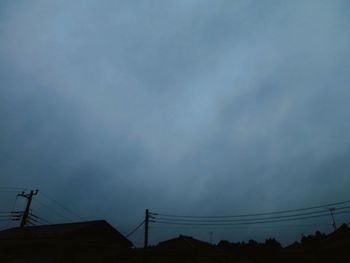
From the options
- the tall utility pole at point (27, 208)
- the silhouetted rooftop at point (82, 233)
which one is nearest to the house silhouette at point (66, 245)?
the silhouetted rooftop at point (82, 233)

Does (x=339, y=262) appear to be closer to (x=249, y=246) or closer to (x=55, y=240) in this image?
(x=55, y=240)

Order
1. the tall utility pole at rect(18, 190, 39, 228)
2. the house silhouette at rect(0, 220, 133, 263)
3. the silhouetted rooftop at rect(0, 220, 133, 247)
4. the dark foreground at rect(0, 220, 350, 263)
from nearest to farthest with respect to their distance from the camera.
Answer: the house silhouette at rect(0, 220, 133, 263)
the silhouetted rooftop at rect(0, 220, 133, 247)
the dark foreground at rect(0, 220, 350, 263)
the tall utility pole at rect(18, 190, 39, 228)

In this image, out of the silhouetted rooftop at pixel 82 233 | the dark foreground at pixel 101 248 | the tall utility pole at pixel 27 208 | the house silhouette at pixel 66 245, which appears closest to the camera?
the house silhouette at pixel 66 245

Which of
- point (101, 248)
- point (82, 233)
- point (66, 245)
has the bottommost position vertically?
point (66, 245)

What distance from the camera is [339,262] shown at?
32625 millimetres

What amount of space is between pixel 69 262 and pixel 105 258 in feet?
11.9

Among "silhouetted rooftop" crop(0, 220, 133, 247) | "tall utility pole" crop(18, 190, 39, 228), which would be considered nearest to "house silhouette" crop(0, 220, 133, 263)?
"silhouetted rooftop" crop(0, 220, 133, 247)

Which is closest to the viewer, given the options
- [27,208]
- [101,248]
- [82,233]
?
[82,233]

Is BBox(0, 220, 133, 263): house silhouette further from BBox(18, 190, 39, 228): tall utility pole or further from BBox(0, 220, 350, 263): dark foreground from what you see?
BBox(18, 190, 39, 228): tall utility pole

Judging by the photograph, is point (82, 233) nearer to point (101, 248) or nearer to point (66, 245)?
point (101, 248)

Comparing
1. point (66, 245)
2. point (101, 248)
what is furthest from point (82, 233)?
point (66, 245)

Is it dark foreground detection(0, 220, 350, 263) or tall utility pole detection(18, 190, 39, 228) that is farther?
tall utility pole detection(18, 190, 39, 228)

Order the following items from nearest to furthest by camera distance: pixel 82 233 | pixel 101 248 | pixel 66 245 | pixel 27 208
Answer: pixel 66 245
pixel 82 233
pixel 101 248
pixel 27 208

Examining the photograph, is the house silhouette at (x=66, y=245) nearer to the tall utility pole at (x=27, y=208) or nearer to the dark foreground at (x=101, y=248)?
the dark foreground at (x=101, y=248)
